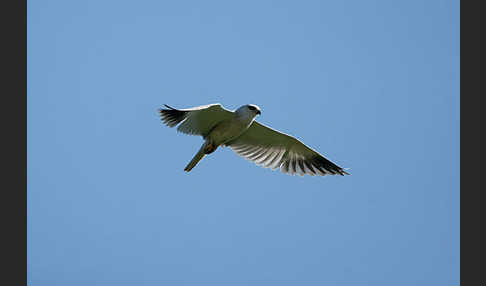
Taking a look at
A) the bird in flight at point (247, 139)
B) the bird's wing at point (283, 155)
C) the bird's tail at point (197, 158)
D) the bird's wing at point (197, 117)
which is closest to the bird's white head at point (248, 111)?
the bird in flight at point (247, 139)

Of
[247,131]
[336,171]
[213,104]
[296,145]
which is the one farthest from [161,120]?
[336,171]

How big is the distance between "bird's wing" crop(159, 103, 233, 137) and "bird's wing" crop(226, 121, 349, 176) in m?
0.98

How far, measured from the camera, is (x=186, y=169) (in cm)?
973

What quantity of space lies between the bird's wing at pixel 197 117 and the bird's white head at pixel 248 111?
199 millimetres

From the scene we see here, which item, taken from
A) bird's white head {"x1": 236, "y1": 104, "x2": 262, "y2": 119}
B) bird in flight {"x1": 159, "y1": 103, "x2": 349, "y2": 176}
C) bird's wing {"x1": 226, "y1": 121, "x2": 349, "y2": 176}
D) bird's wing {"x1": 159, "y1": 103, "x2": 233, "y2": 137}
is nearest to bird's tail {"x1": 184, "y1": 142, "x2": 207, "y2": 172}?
bird in flight {"x1": 159, "y1": 103, "x2": 349, "y2": 176}

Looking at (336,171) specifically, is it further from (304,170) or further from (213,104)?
(213,104)

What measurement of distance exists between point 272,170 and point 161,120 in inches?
102

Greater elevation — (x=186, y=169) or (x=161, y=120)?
(x=161, y=120)

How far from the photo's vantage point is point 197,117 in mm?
9688

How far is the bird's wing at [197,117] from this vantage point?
9.30m

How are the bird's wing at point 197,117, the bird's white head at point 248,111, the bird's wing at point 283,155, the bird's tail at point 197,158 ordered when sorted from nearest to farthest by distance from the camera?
the bird's wing at point 197,117 → the bird's white head at point 248,111 → the bird's tail at point 197,158 → the bird's wing at point 283,155

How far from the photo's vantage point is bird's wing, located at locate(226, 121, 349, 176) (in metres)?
10.8

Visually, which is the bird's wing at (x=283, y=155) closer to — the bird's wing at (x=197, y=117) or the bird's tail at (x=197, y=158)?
the bird's wing at (x=197, y=117)

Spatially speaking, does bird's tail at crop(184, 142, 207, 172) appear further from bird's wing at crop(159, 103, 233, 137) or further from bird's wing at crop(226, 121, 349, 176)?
bird's wing at crop(226, 121, 349, 176)
